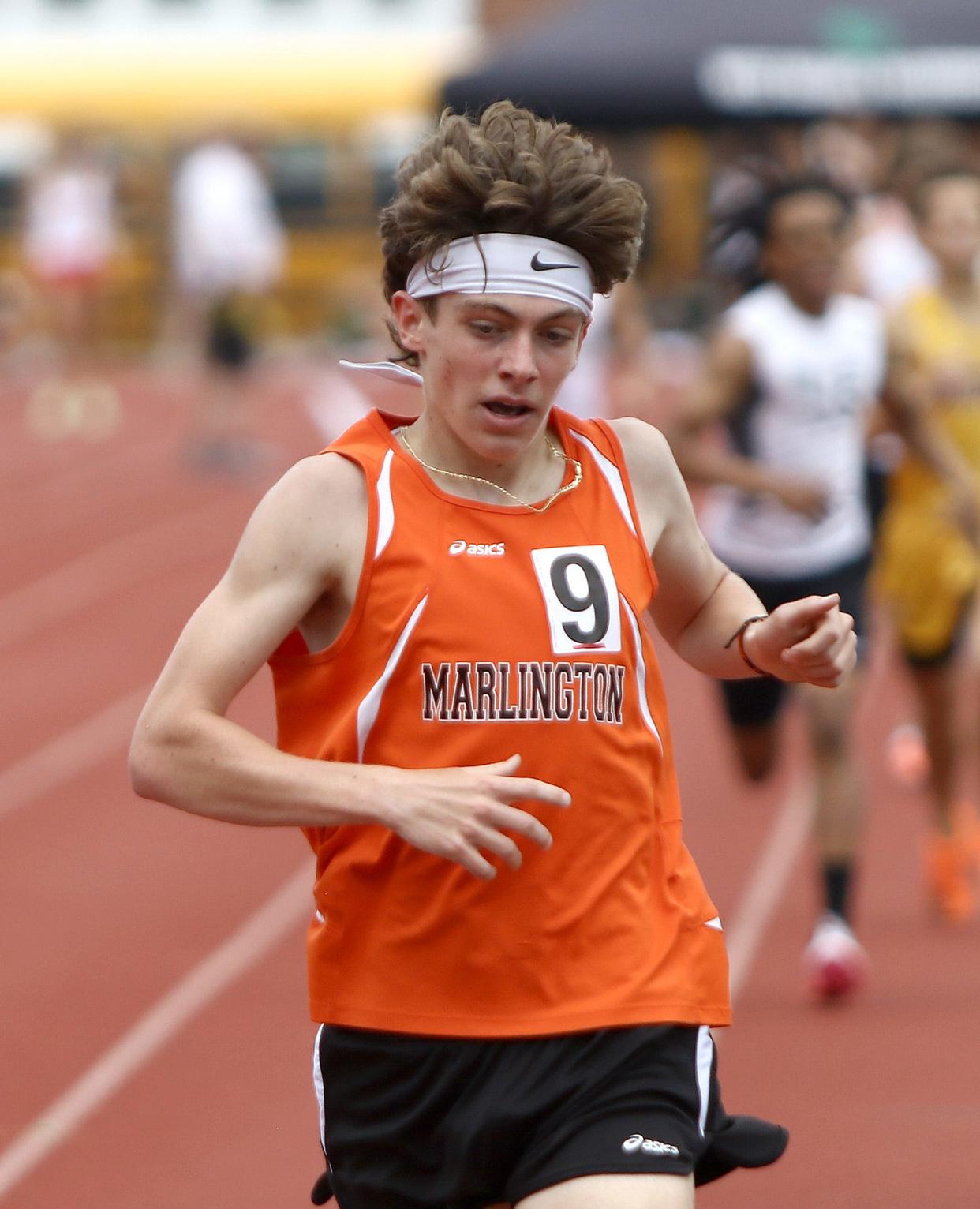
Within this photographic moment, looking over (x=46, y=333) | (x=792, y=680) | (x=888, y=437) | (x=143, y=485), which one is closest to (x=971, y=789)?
(x=888, y=437)

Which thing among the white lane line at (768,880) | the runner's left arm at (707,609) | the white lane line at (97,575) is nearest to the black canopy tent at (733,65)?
the white lane line at (97,575)

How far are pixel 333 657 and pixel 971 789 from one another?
6002 millimetres

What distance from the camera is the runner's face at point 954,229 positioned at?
7.21 m

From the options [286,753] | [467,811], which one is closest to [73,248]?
[286,753]

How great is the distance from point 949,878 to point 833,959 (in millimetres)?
1058

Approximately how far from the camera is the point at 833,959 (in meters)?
5.96

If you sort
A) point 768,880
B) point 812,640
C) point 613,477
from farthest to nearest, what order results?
point 768,880 → point 613,477 → point 812,640

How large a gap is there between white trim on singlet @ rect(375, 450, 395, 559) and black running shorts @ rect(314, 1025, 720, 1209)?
2.05 feet

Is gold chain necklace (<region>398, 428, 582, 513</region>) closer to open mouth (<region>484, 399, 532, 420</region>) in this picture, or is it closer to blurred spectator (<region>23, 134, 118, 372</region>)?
open mouth (<region>484, 399, 532, 420</region>)

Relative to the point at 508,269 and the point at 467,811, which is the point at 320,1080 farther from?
the point at 508,269

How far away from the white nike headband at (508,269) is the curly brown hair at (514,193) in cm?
2

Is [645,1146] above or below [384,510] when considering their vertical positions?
below

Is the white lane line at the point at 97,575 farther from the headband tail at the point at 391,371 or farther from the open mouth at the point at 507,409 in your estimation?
the open mouth at the point at 507,409

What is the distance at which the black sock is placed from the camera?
6.02 metres
